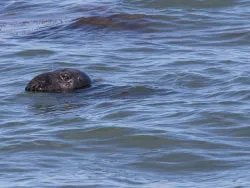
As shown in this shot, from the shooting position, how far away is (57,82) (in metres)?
11.7

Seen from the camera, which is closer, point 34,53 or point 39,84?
point 39,84

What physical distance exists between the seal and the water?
0.14 metres

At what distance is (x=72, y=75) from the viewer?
1180cm

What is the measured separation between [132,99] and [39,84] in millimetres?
1389

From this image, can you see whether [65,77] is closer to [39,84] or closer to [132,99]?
[39,84]

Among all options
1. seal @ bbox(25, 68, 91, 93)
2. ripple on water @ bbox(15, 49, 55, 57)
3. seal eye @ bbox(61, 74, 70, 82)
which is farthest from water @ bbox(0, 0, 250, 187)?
seal eye @ bbox(61, 74, 70, 82)

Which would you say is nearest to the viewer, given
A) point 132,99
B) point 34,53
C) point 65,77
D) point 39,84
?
point 132,99

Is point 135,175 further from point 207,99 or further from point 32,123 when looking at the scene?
point 207,99

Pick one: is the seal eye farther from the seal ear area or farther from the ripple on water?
the ripple on water

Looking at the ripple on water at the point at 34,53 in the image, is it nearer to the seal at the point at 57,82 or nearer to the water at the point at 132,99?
the water at the point at 132,99

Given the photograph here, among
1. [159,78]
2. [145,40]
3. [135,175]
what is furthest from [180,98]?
[145,40]

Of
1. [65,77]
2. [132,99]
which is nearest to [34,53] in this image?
[65,77]

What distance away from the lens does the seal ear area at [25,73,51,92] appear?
11.6 meters

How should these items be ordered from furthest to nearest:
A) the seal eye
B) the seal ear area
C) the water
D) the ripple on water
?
the ripple on water, the seal eye, the seal ear area, the water
